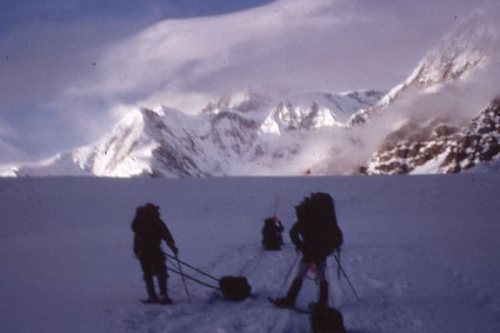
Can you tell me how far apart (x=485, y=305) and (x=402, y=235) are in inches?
437

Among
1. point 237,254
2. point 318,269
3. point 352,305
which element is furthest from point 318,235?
point 237,254

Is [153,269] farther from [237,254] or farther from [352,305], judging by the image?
[237,254]

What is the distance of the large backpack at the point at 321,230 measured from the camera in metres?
8.77

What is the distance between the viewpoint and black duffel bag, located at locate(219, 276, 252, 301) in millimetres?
9688

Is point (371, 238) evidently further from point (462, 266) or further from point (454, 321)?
point (454, 321)

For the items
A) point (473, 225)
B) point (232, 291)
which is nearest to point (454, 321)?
point (232, 291)

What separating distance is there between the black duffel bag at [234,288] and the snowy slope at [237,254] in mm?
179

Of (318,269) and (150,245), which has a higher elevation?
(150,245)

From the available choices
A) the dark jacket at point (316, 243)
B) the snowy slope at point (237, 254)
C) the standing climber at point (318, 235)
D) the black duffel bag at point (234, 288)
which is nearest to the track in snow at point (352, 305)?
the snowy slope at point (237, 254)

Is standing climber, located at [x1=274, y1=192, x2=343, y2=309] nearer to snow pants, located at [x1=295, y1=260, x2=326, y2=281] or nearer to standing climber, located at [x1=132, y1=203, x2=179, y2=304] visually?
snow pants, located at [x1=295, y1=260, x2=326, y2=281]

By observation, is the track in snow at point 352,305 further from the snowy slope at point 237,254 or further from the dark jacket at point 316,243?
the dark jacket at point 316,243

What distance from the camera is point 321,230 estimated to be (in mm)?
8773

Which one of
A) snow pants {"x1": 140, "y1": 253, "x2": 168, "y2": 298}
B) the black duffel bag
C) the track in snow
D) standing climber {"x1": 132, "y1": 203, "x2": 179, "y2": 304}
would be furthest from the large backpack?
snow pants {"x1": 140, "y1": 253, "x2": 168, "y2": 298}

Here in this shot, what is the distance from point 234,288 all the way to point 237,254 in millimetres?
6107
